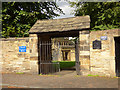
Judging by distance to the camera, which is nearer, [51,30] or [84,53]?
[84,53]

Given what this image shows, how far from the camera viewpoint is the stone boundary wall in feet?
39.4

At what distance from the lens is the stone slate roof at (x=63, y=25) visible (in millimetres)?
10938

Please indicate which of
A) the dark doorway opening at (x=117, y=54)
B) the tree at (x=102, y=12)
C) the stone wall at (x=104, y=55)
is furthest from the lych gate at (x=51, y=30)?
the tree at (x=102, y=12)

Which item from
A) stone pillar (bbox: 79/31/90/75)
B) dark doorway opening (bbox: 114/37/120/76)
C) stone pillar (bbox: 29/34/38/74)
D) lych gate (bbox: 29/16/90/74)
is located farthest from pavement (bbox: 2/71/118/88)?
stone pillar (bbox: 29/34/38/74)

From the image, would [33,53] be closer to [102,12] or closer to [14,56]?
[14,56]

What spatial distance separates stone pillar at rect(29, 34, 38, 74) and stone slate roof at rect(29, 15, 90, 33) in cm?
58

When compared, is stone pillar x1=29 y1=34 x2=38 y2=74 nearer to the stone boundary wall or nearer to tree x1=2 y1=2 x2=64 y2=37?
the stone boundary wall

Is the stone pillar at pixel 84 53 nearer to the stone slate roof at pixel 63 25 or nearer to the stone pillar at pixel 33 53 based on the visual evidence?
the stone slate roof at pixel 63 25

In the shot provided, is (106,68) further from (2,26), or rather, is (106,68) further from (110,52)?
(2,26)

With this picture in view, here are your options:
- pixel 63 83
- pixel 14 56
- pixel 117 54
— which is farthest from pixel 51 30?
pixel 117 54

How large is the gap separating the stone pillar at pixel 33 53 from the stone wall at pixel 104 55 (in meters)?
3.94

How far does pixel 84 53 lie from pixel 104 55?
50.3 inches

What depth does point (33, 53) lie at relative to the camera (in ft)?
38.5

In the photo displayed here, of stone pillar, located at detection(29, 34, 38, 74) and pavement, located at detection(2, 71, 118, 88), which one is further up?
stone pillar, located at detection(29, 34, 38, 74)
